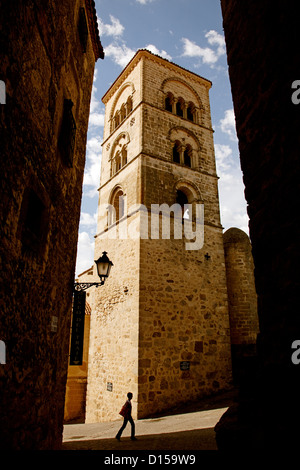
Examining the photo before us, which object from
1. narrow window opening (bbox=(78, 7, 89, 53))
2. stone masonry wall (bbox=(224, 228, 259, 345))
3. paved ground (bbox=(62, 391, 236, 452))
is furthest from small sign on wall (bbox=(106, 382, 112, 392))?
narrow window opening (bbox=(78, 7, 89, 53))

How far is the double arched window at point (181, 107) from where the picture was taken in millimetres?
14359

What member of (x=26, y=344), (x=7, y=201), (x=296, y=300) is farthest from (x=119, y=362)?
(x=296, y=300)

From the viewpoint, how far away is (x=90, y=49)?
6.94 meters

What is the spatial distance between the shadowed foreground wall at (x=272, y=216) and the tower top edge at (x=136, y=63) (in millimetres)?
13320

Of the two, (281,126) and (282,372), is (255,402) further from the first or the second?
(281,126)

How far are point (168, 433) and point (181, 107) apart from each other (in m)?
14.0

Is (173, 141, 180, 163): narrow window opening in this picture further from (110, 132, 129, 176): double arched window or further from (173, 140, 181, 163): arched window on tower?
(110, 132, 129, 176): double arched window

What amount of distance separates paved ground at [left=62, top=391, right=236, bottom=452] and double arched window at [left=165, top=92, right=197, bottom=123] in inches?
497

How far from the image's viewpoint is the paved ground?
209 inches

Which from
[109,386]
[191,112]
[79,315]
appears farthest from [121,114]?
[109,386]

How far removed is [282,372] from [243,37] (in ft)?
9.35

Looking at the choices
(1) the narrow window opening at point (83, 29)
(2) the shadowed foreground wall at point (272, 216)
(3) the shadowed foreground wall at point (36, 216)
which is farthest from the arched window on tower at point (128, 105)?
(2) the shadowed foreground wall at point (272, 216)

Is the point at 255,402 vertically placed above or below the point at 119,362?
above

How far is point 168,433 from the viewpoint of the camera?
20.7 feet
